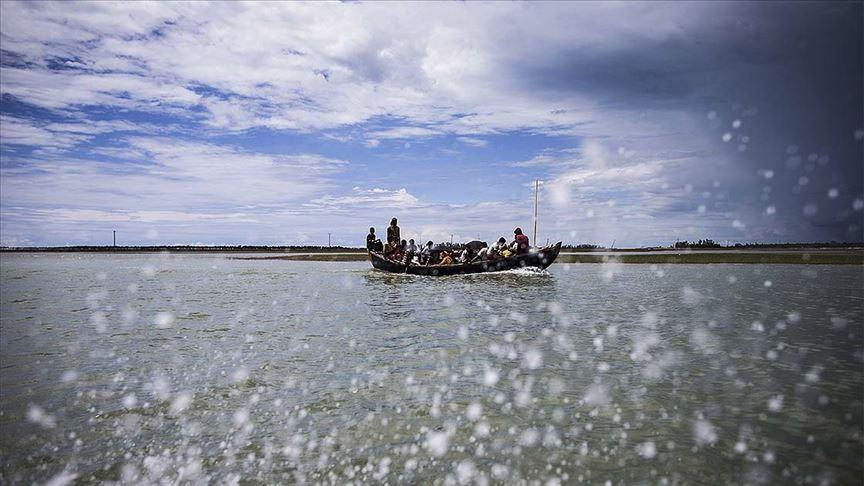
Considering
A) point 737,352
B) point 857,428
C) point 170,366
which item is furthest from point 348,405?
point 737,352

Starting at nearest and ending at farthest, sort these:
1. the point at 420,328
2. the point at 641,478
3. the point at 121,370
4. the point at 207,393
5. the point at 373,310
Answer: the point at 641,478
the point at 207,393
the point at 121,370
the point at 420,328
the point at 373,310

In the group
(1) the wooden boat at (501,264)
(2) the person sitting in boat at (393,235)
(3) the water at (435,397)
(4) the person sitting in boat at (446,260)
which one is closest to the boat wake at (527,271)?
(1) the wooden boat at (501,264)

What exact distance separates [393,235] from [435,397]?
33827mm

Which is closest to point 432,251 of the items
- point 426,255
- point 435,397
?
point 426,255

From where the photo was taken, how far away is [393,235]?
4212cm

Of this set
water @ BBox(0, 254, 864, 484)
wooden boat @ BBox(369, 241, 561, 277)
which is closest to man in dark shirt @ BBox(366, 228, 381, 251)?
wooden boat @ BBox(369, 241, 561, 277)

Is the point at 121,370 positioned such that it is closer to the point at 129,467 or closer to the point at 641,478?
the point at 129,467

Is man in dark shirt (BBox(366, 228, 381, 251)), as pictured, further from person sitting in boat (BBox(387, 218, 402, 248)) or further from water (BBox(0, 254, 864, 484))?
water (BBox(0, 254, 864, 484))

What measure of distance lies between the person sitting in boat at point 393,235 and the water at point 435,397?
76.7 feet

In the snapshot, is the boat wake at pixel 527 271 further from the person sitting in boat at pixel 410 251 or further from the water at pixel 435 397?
the water at pixel 435 397

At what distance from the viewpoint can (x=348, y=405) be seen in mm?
8133

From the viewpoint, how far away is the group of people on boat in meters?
36.2

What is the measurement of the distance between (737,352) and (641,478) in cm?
824

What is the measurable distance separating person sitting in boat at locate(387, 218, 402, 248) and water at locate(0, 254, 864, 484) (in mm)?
23377
